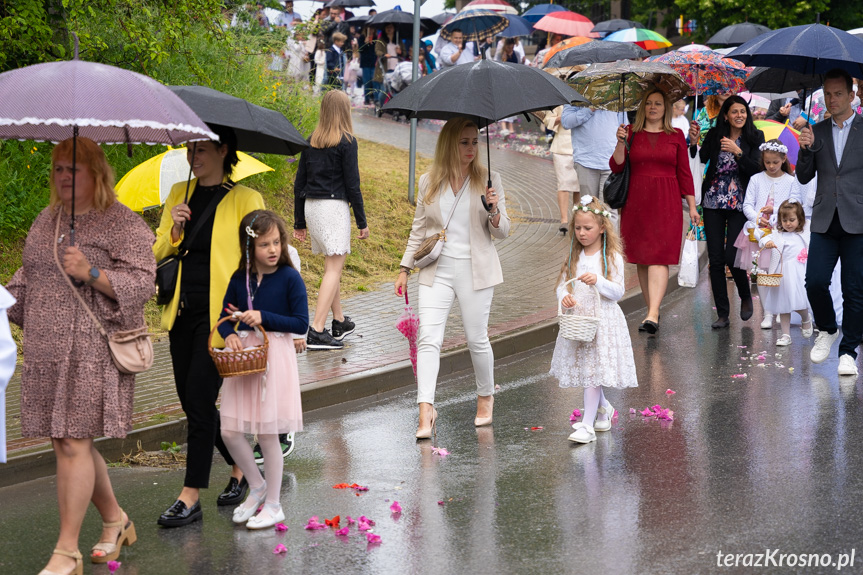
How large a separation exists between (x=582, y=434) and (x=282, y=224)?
8.08 ft

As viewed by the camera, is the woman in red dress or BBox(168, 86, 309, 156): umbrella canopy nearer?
BBox(168, 86, 309, 156): umbrella canopy

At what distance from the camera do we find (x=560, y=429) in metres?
7.18

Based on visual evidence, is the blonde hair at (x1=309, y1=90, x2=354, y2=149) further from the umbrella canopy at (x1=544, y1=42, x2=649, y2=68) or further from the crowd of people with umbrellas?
the umbrella canopy at (x1=544, y1=42, x2=649, y2=68)

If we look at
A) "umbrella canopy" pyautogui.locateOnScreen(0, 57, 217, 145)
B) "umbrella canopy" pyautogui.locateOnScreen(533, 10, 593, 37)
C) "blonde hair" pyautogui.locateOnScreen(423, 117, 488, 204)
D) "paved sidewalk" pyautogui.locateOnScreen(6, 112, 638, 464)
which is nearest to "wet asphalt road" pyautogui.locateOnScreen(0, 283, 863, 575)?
"paved sidewalk" pyautogui.locateOnScreen(6, 112, 638, 464)

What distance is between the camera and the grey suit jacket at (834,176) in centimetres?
811

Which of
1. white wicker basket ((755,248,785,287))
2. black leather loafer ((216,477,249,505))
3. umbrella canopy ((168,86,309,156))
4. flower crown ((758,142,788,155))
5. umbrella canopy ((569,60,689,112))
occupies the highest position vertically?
umbrella canopy ((569,60,689,112))

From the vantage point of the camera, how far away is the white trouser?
22.9 ft

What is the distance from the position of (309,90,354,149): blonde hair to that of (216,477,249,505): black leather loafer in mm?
3862

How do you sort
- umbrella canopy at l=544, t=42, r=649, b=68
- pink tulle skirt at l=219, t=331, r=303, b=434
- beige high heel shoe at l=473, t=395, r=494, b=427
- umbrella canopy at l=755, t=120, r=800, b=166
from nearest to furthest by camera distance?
pink tulle skirt at l=219, t=331, r=303, b=434 → beige high heel shoe at l=473, t=395, r=494, b=427 → umbrella canopy at l=544, t=42, r=649, b=68 → umbrella canopy at l=755, t=120, r=800, b=166

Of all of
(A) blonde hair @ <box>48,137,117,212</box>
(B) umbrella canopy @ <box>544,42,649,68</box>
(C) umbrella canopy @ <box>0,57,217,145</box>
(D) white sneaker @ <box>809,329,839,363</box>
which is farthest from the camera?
(B) umbrella canopy @ <box>544,42,649,68</box>

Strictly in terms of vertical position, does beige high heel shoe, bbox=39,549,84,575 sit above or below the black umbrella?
below

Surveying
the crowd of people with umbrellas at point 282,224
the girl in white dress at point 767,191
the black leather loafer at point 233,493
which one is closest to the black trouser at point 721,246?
the crowd of people with umbrellas at point 282,224

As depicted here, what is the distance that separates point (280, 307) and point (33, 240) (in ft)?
3.88

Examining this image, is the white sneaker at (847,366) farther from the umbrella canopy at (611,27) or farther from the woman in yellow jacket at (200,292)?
the umbrella canopy at (611,27)
